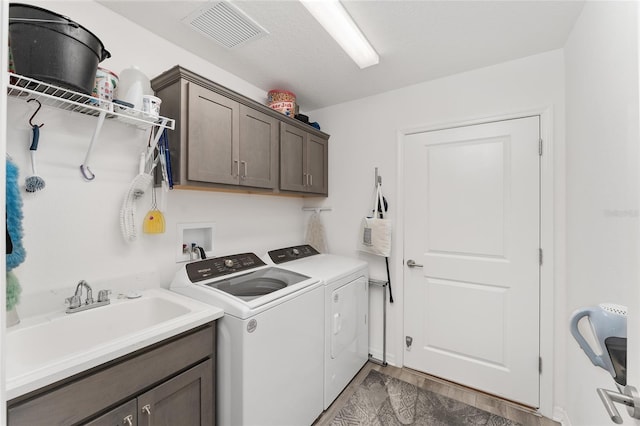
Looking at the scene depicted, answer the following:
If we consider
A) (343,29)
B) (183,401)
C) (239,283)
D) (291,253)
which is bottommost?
(183,401)

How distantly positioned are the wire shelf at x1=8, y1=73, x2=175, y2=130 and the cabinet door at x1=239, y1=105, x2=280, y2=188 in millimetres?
471

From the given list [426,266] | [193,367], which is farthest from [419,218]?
[193,367]

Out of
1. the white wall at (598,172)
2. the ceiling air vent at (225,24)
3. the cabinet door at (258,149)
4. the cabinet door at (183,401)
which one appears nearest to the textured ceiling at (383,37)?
the ceiling air vent at (225,24)

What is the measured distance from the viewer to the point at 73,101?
1.21 metres

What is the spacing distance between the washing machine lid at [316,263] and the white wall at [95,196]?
0.56 meters

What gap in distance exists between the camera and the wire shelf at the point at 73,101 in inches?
42.7

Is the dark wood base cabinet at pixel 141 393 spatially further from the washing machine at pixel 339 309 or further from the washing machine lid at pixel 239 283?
the washing machine at pixel 339 309

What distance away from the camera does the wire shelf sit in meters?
1.08

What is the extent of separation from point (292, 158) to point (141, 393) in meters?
1.75

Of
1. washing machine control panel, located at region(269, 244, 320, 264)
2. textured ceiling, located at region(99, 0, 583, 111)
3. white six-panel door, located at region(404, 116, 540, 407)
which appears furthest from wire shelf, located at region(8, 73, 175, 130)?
white six-panel door, located at region(404, 116, 540, 407)

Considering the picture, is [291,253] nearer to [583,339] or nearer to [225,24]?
[225,24]

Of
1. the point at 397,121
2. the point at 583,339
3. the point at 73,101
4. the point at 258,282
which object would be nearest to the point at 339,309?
the point at 258,282

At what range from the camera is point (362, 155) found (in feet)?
8.55

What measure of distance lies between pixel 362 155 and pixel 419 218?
2.60 ft
